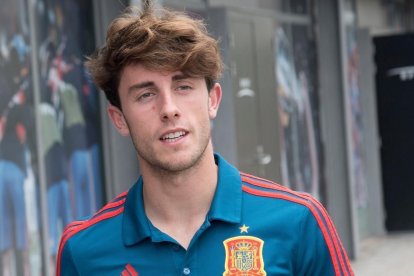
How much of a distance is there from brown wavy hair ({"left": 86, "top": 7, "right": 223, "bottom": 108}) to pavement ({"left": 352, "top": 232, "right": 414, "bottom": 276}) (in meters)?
7.65

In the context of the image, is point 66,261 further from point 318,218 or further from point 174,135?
point 318,218

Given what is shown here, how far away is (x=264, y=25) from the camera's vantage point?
934 centimetres

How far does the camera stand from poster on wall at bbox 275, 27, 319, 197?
9789 mm

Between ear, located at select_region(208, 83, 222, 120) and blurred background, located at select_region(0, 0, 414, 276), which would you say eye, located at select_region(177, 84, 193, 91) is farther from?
blurred background, located at select_region(0, 0, 414, 276)

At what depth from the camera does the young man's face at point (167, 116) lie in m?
2.43

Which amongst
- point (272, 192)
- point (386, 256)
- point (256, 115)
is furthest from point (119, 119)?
point (386, 256)

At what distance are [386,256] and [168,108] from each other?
355 inches

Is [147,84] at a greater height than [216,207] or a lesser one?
greater

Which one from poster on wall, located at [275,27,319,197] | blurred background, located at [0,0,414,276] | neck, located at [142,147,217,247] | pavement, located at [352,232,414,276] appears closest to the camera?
neck, located at [142,147,217,247]

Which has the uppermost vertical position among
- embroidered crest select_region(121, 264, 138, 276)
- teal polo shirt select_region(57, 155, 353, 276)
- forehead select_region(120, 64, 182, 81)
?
forehead select_region(120, 64, 182, 81)

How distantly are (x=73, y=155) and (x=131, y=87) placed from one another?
3.97 metres

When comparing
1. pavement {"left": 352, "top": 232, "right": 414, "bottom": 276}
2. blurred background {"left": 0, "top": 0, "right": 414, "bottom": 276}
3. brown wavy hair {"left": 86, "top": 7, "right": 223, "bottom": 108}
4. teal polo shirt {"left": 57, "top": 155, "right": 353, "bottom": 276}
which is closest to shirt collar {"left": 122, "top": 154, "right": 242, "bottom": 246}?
teal polo shirt {"left": 57, "top": 155, "right": 353, "bottom": 276}

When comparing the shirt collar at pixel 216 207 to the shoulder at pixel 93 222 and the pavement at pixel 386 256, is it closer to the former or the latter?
the shoulder at pixel 93 222

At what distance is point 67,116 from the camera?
636cm
